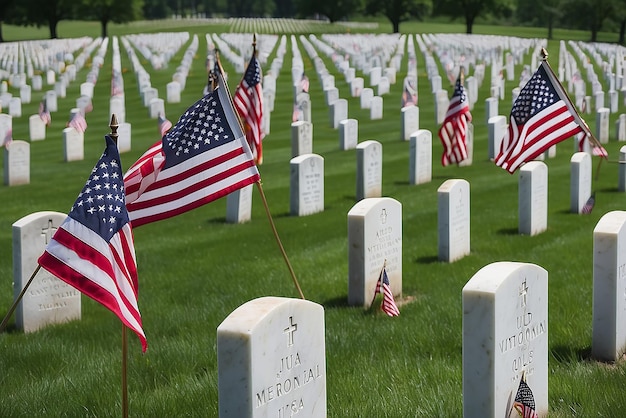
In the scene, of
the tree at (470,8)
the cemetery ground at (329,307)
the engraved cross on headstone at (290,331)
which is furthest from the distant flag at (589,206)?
the tree at (470,8)

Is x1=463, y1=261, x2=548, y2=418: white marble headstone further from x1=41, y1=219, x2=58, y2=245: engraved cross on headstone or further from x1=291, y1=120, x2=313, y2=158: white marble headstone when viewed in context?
x1=291, y1=120, x2=313, y2=158: white marble headstone

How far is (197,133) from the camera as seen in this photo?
23.2 ft

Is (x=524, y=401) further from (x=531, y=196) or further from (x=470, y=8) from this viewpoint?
(x=470, y=8)

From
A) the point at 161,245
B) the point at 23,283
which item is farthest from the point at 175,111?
the point at 23,283

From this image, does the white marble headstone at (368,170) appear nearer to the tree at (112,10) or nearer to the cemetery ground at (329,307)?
the cemetery ground at (329,307)

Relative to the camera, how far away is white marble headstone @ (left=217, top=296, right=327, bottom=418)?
460 cm

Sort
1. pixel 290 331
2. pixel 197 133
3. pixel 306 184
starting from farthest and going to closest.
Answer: pixel 306 184 < pixel 197 133 < pixel 290 331

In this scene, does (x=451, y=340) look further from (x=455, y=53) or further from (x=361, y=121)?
(x=455, y=53)

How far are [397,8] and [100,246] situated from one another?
81310 millimetres

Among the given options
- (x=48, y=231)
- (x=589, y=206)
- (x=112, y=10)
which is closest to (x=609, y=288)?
(x=48, y=231)

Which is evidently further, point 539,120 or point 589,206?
point 589,206

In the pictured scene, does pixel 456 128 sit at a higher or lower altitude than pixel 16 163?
higher

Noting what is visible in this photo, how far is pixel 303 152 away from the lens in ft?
66.4

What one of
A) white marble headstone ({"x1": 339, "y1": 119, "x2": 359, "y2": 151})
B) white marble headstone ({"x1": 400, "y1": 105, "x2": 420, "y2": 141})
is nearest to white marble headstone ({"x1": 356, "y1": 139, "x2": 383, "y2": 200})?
white marble headstone ({"x1": 339, "y1": 119, "x2": 359, "y2": 151})
